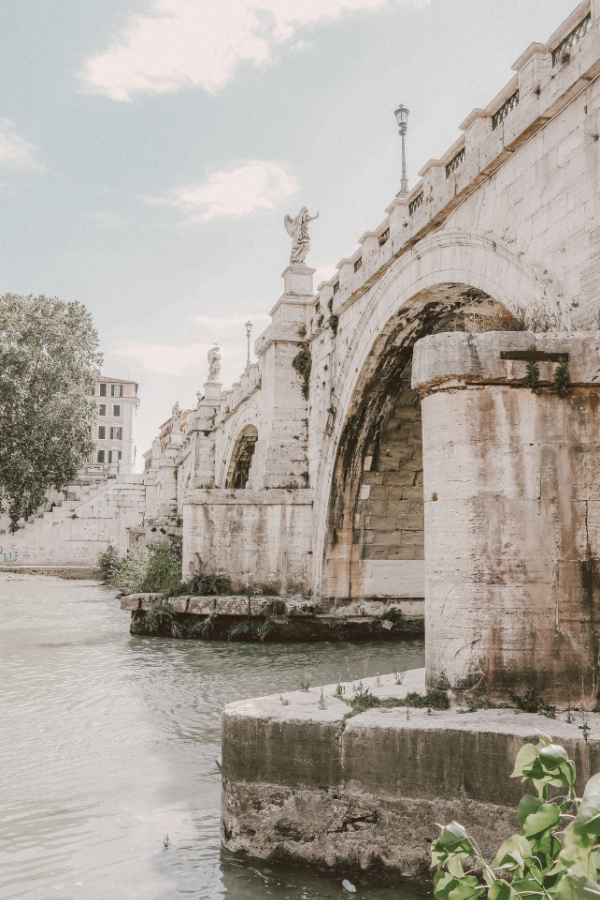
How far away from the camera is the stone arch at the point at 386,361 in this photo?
6242mm

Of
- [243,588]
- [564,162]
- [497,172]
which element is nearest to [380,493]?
[243,588]

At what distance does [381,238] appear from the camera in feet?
30.0

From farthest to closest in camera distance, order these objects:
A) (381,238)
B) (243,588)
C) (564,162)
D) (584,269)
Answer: (243,588) < (381,238) < (564,162) < (584,269)

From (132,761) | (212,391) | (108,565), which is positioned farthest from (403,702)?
(108,565)

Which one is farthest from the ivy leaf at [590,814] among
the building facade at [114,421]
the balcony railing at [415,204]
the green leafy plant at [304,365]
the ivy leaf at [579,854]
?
the building facade at [114,421]

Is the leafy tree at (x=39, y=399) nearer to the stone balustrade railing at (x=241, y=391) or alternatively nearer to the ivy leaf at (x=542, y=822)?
the stone balustrade railing at (x=241, y=391)

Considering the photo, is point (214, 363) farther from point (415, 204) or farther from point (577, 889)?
point (577, 889)

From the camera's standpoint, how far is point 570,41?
528cm

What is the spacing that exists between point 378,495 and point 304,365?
2.40 m

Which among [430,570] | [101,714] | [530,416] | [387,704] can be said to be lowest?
[101,714]

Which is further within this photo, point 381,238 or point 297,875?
point 381,238

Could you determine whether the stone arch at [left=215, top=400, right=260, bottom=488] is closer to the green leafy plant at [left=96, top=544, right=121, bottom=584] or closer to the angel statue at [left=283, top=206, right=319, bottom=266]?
the angel statue at [left=283, top=206, right=319, bottom=266]

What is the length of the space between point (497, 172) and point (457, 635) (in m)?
4.24

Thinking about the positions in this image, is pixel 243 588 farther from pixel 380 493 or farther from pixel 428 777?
pixel 428 777
